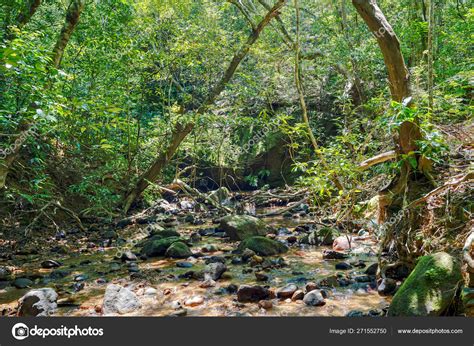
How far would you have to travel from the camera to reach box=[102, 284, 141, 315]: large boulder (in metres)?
4.52

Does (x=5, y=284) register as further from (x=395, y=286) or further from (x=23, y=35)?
(x=395, y=286)

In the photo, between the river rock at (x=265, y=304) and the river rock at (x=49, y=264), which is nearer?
Result: the river rock at (x=265, y=304)

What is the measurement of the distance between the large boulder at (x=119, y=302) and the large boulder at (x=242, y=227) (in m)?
3.73

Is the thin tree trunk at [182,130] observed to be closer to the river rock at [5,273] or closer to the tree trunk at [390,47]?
the river rock at [5,273]

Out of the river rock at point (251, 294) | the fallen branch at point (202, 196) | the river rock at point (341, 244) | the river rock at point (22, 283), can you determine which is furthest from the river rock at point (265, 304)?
the fallen branch at point (202, 196)

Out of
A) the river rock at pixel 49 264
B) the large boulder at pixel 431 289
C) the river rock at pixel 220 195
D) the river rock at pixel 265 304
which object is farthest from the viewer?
the river rock at pixel 220 195

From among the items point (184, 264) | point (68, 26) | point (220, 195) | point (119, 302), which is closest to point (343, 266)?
point (184, 264)

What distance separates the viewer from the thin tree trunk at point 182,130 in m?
10.2

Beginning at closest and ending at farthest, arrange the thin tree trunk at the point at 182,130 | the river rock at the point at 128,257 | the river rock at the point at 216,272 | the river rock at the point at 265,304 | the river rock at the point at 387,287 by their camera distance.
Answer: the river rock at the point at 265,304
the river rock at the point at 387,287
the river rock at the point at 216,272
the river rock at the point at 128,257
the thin tree trunk at the point at 182,130

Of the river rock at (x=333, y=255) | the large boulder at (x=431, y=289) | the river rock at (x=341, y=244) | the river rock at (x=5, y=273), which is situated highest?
the large boulder at (x=431, y=289)

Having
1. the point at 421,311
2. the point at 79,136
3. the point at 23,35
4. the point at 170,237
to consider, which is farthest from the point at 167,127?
the point at 421,311

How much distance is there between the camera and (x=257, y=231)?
8.53 m

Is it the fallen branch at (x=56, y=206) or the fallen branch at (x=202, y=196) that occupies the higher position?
the fallen branch at (x=202, y=196)

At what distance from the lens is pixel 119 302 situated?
4.61 metres
